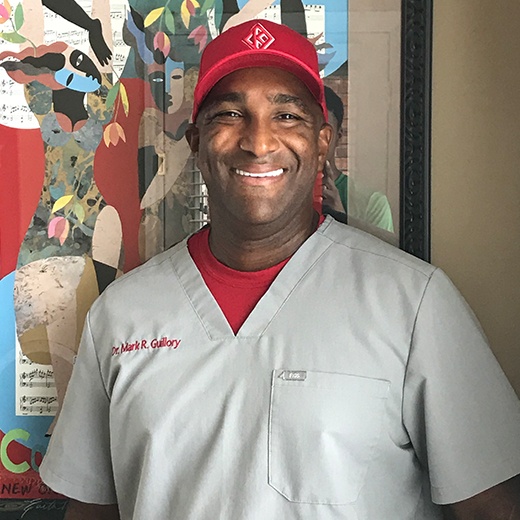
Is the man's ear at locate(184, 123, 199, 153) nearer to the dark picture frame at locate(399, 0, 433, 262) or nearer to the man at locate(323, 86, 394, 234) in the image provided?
the man at locate(323, 86, 394, 234)

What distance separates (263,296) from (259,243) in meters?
0.09

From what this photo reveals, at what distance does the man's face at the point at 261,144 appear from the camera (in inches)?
40.8

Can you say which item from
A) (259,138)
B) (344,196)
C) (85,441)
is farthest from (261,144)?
(85,441)

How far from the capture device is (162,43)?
125cm

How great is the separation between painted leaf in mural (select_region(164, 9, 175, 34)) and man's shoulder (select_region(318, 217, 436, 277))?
0.42m

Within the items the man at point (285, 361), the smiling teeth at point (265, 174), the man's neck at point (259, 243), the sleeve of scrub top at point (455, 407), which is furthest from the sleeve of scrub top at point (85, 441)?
the sleeve of scrub top at point (455, 407)

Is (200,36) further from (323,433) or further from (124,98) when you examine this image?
(323,433)

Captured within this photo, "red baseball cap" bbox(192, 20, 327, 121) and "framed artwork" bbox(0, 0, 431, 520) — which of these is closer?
"red baseball cap" bbox(192, 20, 327, 121)

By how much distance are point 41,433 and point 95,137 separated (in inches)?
20.5

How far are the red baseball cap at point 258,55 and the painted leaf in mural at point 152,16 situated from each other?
22 cm

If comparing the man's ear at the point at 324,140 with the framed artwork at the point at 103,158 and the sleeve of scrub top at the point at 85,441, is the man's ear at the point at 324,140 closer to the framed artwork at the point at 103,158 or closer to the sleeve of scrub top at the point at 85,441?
the framed artwork at the point at 103,158

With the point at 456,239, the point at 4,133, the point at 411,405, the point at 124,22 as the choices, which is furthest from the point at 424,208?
the point at 4,133

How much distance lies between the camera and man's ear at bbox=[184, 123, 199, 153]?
Answer: 114 cm

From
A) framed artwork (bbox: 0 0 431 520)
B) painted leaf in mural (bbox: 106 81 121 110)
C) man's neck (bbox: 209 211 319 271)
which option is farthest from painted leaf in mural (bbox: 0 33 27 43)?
man's neck (bbox: 209 211 319 271)
